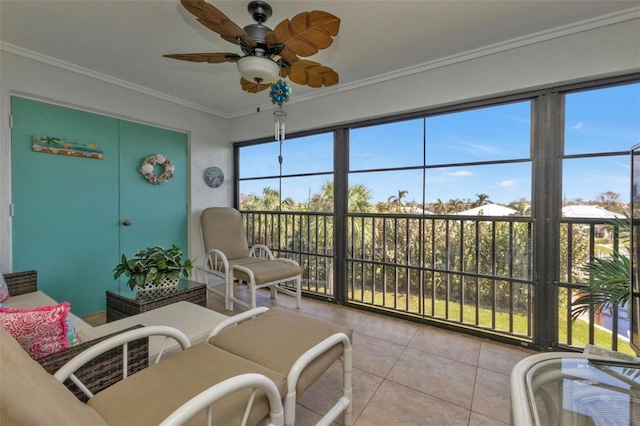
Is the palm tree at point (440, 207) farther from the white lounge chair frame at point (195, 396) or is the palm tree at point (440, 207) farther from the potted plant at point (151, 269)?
the potted plant at point (151, 269)

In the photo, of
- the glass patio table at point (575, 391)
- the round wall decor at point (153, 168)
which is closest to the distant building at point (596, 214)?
the glass patio table at point (575, 391)

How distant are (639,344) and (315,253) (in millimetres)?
2574

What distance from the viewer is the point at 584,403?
955 millimetres

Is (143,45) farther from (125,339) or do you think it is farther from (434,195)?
(434,195)

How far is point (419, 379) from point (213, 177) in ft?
10.7

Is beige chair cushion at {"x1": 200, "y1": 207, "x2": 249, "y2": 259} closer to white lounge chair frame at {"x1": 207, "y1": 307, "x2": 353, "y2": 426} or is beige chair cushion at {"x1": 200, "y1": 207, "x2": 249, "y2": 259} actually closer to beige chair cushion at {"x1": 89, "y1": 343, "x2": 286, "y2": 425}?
white lounge chair frame at {"x1": 207, "y1": 307, "x2": 353, "y2": 426}

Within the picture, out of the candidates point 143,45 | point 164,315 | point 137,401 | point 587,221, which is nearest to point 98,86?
point 143,45

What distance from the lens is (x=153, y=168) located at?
313cm

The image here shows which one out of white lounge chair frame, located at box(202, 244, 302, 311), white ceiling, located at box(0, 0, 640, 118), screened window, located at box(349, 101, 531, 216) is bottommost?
white lounge chair frame, located at box(202, 244, 302, 311)

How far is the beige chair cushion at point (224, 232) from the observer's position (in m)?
3.20

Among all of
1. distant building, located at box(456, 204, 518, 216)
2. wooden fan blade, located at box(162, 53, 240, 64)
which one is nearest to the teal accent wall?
wooden fan blade, located at box(162, 53, 240, 64)

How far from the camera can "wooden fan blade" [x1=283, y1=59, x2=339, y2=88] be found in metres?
1.64

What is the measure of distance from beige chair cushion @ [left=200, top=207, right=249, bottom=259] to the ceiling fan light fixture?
2.11m

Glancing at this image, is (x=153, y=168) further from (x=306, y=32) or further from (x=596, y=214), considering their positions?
(x=596, y=214)
